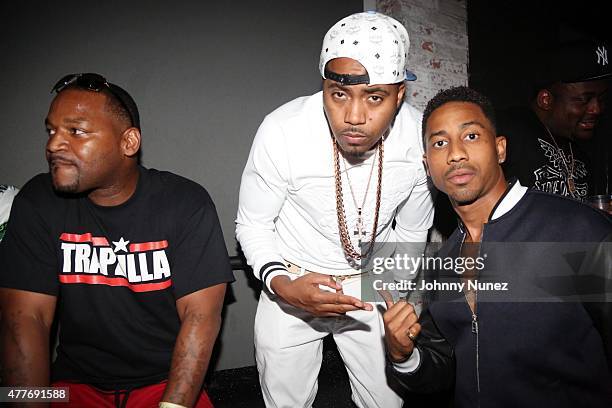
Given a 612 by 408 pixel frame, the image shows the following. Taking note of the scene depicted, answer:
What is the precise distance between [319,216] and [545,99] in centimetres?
194

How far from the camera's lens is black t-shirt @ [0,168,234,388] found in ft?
5.54

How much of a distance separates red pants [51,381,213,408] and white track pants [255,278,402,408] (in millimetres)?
381

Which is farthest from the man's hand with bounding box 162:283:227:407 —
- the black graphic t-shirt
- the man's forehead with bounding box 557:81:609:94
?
the man's forehead with bounding box 557:81:609:94

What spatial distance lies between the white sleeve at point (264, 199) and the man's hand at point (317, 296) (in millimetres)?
151

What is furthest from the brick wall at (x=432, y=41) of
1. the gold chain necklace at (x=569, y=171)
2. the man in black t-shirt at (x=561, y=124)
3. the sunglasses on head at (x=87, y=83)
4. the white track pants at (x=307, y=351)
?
the sunglasses on head at (x=87, y=83)

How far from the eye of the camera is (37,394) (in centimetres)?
152

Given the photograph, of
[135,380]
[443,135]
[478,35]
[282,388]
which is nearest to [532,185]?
[443,135]

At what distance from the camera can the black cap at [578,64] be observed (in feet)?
9.08

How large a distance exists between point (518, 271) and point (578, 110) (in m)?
1.91

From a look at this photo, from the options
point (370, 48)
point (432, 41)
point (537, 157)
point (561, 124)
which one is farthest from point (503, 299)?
point (432, 41)

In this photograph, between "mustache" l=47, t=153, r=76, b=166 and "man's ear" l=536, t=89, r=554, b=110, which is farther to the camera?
"man's ear" l=536, t=89, r=554, b=110

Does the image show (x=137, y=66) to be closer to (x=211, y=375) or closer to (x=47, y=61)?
(x=47, y=61)

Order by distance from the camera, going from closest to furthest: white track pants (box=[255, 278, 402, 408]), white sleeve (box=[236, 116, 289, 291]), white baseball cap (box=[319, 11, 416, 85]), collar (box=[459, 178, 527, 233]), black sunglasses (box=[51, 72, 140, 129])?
collar (box=[459, 178, 527, 233])
white baseball cap (box=[319, 11, 416, 85])
black sunglasses (box=[51, 72, 140, 129])
white sleeve (box=[236, 116, 289, 291])
white track pants (box=[255, 278, 402, 408])

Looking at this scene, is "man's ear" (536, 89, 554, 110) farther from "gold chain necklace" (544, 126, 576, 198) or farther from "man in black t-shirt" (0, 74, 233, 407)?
"man in black t-shirt" (0, 74, 233, 407)
